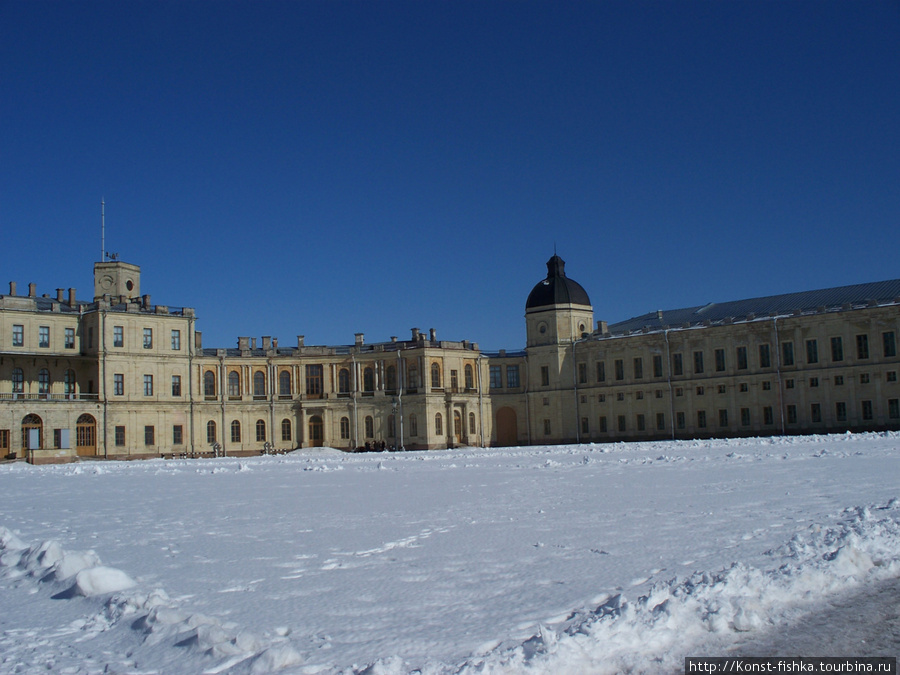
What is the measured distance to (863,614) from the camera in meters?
7.48

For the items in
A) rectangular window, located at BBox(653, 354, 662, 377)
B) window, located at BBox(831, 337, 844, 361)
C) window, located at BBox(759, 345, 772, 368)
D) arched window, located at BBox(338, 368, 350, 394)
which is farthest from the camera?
arched window, located at BBox(338, 368, 350, 394)

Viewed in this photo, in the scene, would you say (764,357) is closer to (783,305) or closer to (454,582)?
(783,305)

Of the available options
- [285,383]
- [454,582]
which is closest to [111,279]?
[285,383]

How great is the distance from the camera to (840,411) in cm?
5412

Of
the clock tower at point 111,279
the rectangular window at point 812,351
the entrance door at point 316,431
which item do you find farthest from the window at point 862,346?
the clock tower at point 111,279

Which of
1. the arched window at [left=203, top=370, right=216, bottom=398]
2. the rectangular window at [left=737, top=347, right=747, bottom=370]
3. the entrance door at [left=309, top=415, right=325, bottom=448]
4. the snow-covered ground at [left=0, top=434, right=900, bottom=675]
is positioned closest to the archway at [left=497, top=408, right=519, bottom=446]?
the entrance door at [left=309, top=415, right=325, bottom=448]

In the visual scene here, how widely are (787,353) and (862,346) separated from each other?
4.45 meters

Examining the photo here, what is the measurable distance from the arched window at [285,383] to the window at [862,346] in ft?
125

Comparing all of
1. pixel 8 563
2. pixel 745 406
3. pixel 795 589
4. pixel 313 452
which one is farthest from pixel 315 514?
pixel 745 406

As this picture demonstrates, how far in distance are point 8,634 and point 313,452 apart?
48.8 m

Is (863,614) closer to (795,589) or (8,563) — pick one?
(795,589)

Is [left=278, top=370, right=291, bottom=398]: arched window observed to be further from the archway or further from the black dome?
the black dome

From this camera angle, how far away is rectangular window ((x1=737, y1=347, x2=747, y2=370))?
5819cm

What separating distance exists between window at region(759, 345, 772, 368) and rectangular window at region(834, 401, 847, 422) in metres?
4.83
